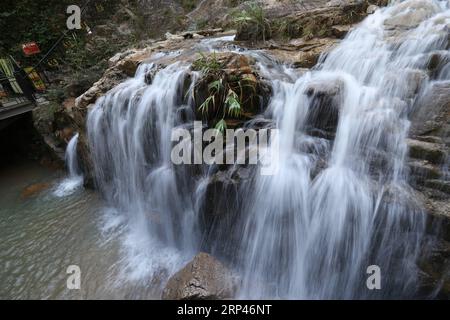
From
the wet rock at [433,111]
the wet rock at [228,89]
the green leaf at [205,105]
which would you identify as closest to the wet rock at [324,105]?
the wet rock at [228,89]

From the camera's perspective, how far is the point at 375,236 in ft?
10.3

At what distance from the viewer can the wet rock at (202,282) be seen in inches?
136

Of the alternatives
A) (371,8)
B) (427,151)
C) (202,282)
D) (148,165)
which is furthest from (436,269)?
(371,8)

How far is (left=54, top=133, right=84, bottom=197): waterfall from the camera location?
7.20 metres

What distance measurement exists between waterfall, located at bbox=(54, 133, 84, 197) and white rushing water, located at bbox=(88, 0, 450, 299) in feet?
8.41

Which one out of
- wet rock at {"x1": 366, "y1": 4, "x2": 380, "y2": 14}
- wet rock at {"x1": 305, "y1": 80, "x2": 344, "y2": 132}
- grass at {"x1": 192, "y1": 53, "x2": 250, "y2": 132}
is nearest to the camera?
wet rock at {"x1": 305, "y1": 80, "x2": 344, "y2": 132}

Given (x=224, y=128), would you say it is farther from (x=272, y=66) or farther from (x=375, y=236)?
(x=375, y=236)

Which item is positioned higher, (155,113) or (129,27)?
(129,27)

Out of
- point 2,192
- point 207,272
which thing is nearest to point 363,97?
point 207,272

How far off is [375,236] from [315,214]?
665mm

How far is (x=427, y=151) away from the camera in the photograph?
313 cm

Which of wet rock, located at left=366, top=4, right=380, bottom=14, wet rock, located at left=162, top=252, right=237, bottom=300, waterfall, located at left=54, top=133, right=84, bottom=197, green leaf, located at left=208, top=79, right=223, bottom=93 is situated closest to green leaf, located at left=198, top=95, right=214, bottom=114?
green leaf, located at left=208, top=79, right=223, bottom=93

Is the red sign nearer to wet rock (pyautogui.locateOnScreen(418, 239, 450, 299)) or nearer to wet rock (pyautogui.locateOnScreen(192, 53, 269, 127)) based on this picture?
wet rock (pyautogui.locateOnScreen(192, 53, 269, 127))
